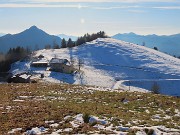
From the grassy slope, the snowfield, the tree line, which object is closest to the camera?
the grassy slope

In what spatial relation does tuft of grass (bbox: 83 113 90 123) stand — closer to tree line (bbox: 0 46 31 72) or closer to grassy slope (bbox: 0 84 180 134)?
grassy slope (bbox: 0 84 180 134)

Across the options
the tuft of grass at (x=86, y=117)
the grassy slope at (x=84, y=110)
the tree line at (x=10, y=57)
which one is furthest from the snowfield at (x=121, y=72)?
the tuft of grass at (x=86, y=117)

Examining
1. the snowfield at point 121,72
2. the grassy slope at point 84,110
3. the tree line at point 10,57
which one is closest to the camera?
the grassy slope at point 84,110

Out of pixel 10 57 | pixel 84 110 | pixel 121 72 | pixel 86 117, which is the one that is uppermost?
pixel 86 117

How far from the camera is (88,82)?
411 ft

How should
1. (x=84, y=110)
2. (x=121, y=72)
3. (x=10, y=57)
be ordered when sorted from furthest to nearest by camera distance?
(x=10, y=57) → (x=121, y=72) → (x=84, y=110)

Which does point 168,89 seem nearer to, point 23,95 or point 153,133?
point 23,95

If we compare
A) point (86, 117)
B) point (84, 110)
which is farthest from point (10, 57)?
point (86, 117)

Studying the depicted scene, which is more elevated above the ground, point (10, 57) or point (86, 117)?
point (86, 117)

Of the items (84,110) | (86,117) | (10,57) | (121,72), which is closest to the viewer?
(86,117)

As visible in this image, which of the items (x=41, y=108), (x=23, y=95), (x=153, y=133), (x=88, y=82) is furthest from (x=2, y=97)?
(x=88, y=82)

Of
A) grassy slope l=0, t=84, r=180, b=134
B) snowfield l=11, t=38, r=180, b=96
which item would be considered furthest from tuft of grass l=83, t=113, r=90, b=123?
snowfield l=11, t=38, r=180, b=96

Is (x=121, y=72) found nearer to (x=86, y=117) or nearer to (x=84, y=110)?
(x=84, y=110)

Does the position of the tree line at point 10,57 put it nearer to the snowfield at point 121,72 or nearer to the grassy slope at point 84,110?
the snowfield at point 121,72
